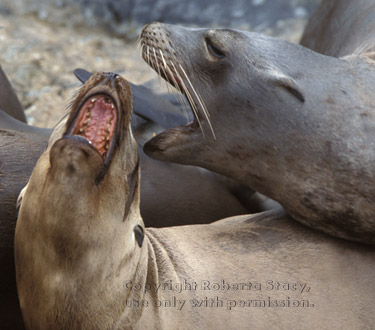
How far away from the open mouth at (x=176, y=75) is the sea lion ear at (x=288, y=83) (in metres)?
0.35

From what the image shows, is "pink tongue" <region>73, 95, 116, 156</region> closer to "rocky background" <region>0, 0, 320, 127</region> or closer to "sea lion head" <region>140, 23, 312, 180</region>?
"sea lion head" <region>140, 23, 312, 180</region>

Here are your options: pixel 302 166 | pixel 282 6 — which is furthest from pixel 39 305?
pixel 282 6

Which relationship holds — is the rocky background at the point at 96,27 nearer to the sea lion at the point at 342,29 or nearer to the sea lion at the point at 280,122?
the sea lion at the point at 342,29

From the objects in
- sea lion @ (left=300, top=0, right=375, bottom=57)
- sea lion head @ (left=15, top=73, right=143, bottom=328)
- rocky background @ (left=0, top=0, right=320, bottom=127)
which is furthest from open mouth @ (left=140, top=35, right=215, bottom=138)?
rocky background @ (left=0, top=0, right=320, bottom=127)

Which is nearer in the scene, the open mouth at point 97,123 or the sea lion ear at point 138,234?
the open mouth at point 97,123

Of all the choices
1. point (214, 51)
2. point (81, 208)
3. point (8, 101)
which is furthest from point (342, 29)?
point (81, 208)

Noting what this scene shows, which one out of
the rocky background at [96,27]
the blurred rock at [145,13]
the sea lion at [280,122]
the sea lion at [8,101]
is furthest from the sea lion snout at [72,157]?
the blurred rock at [145,13]

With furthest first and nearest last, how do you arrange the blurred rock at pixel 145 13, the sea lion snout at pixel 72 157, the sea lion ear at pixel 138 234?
the blurred rock at pixel 145 13, the sea lion ear at pixel 138 234, the sea lion snout at pixel 72 157

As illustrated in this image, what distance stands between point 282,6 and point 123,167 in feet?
16.4

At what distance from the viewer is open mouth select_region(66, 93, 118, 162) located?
7.72 ft

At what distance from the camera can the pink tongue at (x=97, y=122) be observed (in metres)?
2.36

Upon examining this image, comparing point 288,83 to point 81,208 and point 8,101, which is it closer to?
point 81,208

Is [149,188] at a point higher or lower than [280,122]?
lower

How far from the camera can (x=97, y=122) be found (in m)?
2.38
